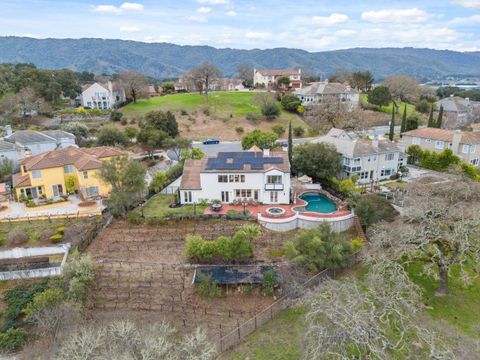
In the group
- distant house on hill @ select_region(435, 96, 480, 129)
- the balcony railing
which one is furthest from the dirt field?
distant house on hill @ select_region(435, 96, 480, 129)

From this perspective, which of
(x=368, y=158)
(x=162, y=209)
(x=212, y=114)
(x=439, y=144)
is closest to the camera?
(x=162, y=209)

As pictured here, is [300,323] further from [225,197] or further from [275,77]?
[275,77]

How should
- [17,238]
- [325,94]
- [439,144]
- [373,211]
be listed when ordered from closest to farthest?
1. [17,238]
2. [373,211]
3. [439,144]
4. [325,94]

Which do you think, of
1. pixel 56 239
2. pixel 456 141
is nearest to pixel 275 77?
pixel 456 141

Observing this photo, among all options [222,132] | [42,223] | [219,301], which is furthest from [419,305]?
[222,132]

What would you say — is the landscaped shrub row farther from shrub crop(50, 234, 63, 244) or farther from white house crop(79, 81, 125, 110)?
white house crop(79, 81, 125, 110)

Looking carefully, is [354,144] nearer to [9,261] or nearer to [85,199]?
[85,199]

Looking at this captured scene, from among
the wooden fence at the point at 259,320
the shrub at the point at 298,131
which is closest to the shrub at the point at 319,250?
the wooden fence at the point at 259,320
